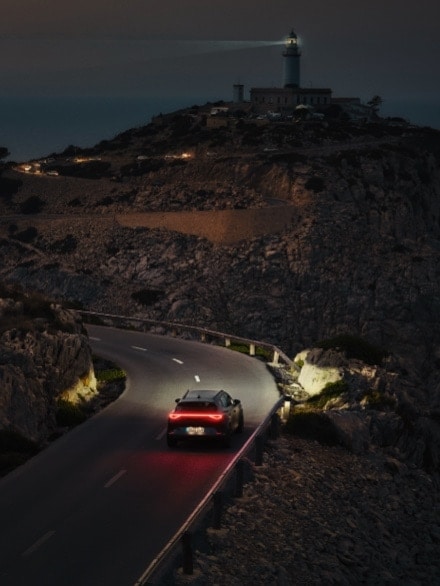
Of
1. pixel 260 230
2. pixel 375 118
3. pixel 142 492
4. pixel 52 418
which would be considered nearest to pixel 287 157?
pixel 260 230

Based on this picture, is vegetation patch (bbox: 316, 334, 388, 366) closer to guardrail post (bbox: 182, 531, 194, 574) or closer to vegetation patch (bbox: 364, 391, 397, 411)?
vegetation patch (bbox: 364, 391, 397, 411)

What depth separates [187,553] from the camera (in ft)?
58.8


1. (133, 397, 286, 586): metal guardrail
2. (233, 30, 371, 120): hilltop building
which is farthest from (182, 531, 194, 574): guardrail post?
(233, 30, 371, 120): hilltop building

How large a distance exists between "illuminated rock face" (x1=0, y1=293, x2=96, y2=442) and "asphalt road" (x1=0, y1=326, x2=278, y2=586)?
0.95 m

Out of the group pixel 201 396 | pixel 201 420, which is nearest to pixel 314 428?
pixel 201 396

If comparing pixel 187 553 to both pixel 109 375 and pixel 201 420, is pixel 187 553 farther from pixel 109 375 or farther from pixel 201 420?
pixel 109 375

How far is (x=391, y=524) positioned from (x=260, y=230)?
6554cm

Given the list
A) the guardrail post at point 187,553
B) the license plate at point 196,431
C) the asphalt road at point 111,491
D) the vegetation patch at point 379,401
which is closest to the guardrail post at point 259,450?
the asphalt road at point 111,491

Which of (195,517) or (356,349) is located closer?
(195,517)

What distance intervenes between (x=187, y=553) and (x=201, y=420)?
8743 millimetres

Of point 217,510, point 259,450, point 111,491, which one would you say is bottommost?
point 111,491

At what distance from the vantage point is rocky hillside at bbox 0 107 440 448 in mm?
78875

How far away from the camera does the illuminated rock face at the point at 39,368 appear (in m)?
27.4

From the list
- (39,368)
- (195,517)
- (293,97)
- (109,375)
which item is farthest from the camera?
(293,97)
